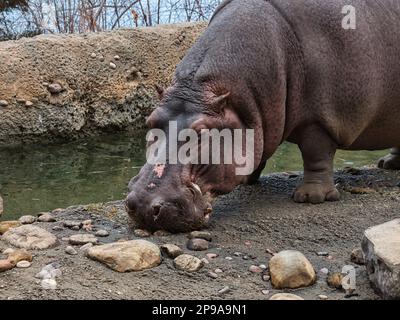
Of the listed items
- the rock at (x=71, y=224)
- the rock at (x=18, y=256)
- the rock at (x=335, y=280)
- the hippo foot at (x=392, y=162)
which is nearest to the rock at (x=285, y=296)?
the rock at (x=335, y=280)

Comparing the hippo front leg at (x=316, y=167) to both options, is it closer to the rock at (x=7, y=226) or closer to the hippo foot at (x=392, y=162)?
the hippo foot at (x=392, y=162)

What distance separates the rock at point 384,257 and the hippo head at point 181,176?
0.80m

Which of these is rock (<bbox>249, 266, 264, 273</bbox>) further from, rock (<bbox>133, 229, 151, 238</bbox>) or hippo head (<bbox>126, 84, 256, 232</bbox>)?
rock (<bbox>133, 229, 151, 238</bbox>)

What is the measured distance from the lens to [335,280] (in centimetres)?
248

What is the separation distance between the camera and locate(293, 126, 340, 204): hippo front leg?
3.55 m

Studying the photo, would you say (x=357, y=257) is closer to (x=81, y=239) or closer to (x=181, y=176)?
(x=181, y=176)

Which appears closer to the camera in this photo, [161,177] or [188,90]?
[161,177]

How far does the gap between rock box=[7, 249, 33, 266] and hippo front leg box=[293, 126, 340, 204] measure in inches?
60.4

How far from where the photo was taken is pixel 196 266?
2.63 m

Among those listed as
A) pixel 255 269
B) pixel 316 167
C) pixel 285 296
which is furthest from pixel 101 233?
pixel 316 167

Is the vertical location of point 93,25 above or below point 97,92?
above

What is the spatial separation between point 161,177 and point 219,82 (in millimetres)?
556
